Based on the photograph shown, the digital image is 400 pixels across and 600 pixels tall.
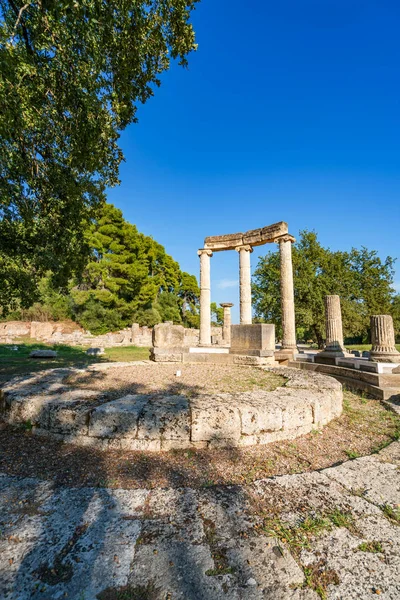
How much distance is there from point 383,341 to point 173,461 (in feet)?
26.1

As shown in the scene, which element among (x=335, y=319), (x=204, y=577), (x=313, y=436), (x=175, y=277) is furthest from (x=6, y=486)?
(x=175, y=277)

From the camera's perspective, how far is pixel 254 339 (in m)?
9.76

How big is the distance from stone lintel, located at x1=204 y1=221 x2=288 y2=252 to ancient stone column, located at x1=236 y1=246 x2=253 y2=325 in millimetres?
381

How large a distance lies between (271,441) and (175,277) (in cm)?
4001

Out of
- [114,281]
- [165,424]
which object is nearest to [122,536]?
[165,424]

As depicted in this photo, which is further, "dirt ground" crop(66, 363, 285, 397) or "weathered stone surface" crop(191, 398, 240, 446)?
"dirt ground" crop(66, 363, 285, 397)

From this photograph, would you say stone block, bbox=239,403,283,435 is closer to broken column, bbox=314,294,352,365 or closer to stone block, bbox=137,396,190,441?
stone block, bbox=137,396,190,441

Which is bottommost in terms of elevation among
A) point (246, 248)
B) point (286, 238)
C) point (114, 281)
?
point (246, 248)

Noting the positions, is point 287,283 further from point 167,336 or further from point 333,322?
point 167,336

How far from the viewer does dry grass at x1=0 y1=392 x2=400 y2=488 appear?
2.66 meters

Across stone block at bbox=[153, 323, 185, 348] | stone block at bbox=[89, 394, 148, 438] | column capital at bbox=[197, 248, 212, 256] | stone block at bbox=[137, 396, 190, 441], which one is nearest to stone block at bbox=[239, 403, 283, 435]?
stone block at bbox=[137, 396, 190, 441]

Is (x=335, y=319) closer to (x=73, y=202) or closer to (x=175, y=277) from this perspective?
(x=73, y=202)

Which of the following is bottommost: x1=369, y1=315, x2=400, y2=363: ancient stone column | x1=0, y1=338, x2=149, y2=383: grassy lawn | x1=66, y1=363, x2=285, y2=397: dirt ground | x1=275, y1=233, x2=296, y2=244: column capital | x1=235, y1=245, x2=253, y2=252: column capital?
x1=0, y1=338, x2=149, y2=383: grassy lawn

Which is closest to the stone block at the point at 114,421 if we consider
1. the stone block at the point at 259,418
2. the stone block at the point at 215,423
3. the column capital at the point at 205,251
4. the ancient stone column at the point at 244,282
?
the stone block at the point at 215,423
